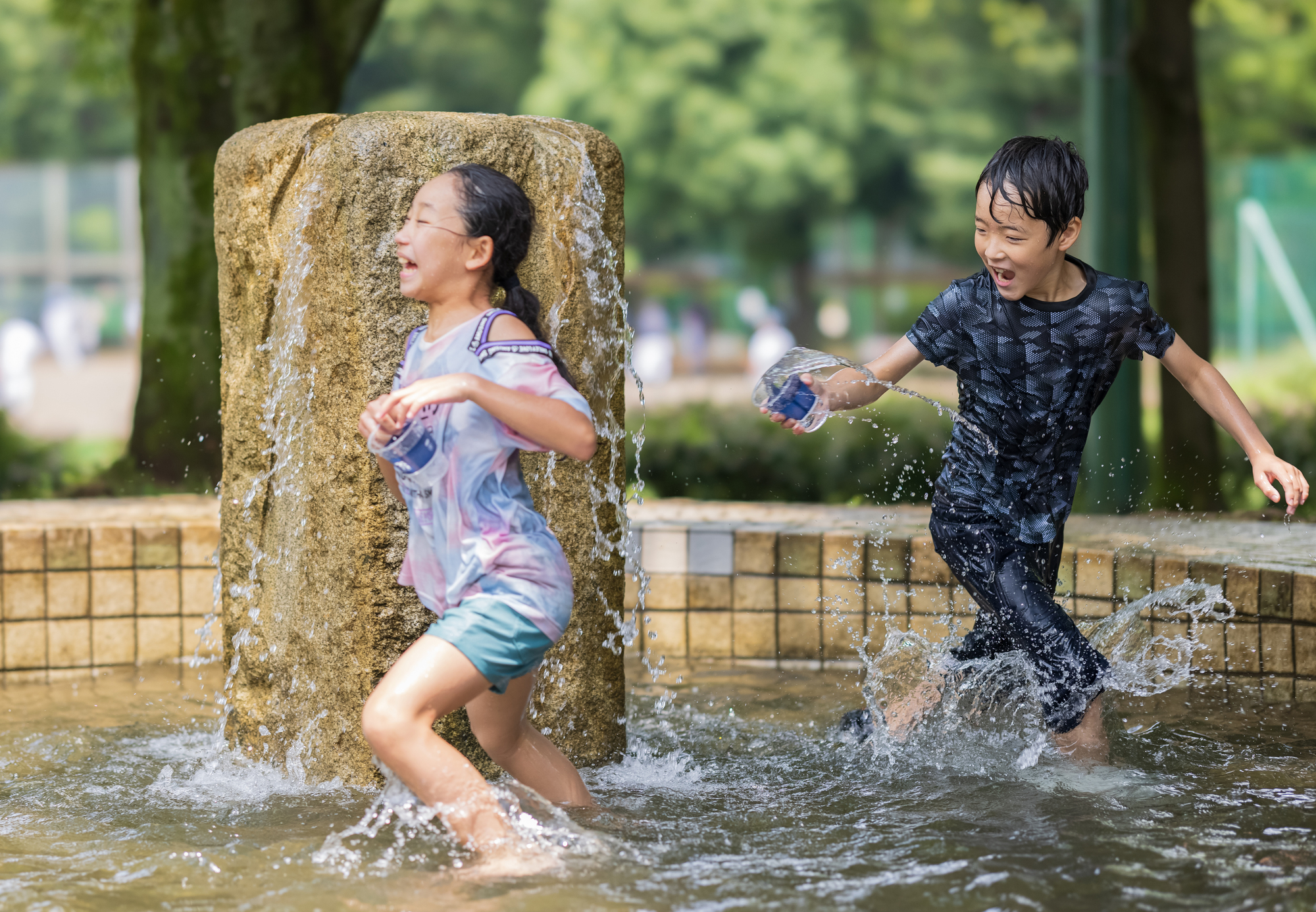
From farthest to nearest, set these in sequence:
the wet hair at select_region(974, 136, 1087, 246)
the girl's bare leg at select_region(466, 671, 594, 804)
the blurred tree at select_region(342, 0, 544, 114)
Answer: the blurred tree at select_region(342, 0, 544, 114) → the wet hair at select_region(974, 136, 1087, 246) → the girl's bare leg at select_region(466, 671, 594, 804)

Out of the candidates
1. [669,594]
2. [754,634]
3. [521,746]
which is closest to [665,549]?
[669,594]

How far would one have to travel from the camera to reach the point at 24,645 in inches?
208

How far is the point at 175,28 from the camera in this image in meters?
7.47

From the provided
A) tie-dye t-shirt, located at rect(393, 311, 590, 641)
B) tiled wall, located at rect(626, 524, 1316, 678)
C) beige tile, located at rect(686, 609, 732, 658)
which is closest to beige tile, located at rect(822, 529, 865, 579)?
tiled wall, located at rect(626, 524, 1316, 678)

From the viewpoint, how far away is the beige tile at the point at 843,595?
529 centimetres

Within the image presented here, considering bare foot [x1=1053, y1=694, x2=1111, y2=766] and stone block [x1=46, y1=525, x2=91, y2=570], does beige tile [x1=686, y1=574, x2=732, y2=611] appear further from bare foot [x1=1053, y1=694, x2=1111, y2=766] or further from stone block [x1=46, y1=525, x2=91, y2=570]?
stone block [x1=46, y1=525, x2=91, y2=570]

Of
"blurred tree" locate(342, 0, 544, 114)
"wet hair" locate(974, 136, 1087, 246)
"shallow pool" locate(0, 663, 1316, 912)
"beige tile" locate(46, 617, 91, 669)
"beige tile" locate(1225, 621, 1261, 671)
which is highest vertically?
"blurred tree" locate(342, 0, 544, 114)

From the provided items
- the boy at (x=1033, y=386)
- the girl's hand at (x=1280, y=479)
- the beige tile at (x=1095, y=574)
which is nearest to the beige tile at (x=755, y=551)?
the beige tile at (x=1095, y=574)

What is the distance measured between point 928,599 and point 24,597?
320cm

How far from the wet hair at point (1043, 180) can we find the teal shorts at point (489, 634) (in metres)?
1.49

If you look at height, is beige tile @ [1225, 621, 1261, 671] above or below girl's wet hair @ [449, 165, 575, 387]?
below

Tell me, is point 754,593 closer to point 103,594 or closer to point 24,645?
point 103,594

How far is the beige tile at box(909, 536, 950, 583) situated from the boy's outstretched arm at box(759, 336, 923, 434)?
1.52 m

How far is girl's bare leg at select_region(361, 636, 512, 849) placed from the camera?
112 inches
